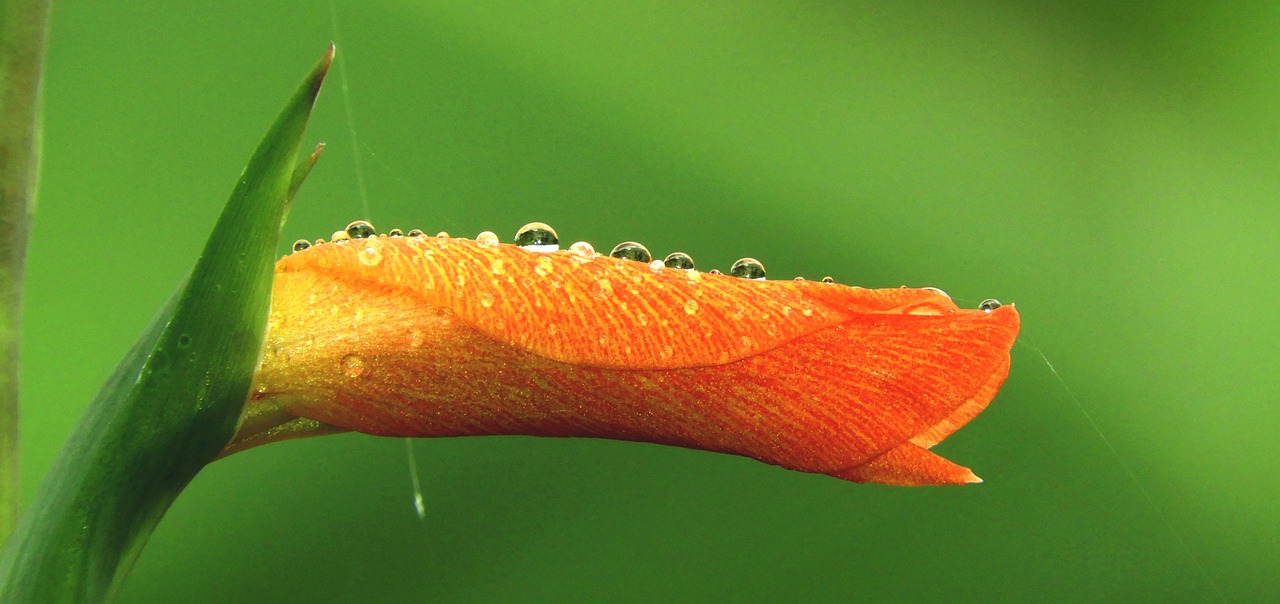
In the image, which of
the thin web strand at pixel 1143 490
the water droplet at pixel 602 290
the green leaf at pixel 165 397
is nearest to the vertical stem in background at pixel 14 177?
the green leaf at pixel 165 397

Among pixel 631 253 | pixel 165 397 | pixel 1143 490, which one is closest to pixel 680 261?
pixel 631 253

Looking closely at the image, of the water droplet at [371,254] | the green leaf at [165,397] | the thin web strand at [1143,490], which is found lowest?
the thin web strand at [1143,490]

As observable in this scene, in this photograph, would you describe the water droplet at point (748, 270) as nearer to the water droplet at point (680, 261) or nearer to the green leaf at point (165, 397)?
the water droplet at point (680, 261)

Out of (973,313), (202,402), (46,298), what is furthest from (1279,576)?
(46,298)

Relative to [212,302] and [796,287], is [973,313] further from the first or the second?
[212,302]

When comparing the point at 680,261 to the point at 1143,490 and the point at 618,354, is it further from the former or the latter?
the point at 1143,490

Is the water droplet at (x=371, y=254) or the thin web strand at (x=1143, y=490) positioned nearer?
the water droplet at (x=371, y=254)

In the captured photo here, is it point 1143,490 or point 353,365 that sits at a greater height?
point 353,365
